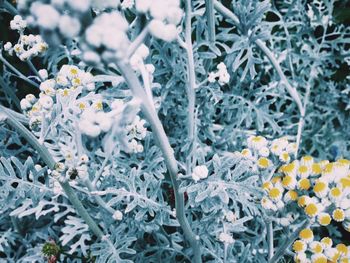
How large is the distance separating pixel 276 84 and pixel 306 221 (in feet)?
3.13

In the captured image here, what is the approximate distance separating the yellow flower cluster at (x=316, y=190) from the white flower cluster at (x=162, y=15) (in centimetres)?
68

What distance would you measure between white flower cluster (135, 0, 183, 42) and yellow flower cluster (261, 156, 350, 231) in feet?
2.22

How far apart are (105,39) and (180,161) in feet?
4.13

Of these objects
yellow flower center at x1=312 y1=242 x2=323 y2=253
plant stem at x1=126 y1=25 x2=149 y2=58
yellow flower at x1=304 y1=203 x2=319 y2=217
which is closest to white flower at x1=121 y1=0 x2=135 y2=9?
→ plant stem at x1=126 y1=25 x2=149 y2=58

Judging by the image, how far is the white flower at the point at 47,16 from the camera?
0.75 meters

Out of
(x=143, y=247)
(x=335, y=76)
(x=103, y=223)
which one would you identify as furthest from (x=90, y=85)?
(x=335, y=76)

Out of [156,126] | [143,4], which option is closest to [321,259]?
[156,126]

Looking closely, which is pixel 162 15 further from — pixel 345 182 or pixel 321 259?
pixel 321 259

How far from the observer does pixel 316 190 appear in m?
1.30

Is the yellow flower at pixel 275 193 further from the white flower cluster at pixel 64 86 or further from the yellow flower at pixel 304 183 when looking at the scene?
the white flower cluster at pixel 64 86

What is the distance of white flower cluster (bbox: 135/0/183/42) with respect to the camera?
A: 0.83 m

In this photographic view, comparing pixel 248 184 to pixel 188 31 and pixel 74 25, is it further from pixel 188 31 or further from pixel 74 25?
pixel 74 25

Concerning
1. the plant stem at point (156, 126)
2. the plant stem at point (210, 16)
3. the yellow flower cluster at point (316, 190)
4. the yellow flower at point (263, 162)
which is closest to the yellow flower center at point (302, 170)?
the yellow flower cluster at point (316, 190)

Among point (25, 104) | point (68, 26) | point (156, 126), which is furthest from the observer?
point (25, 104)
